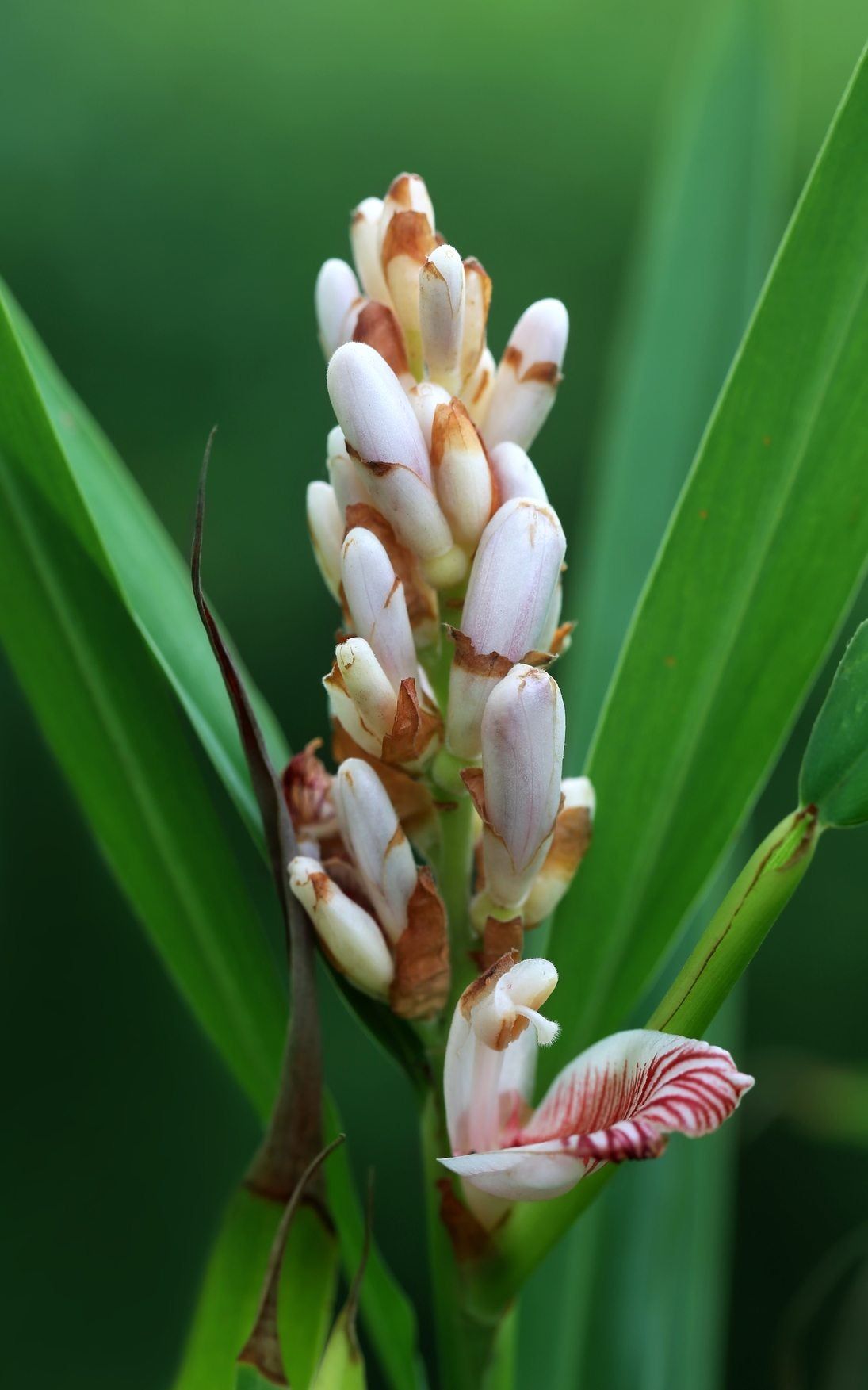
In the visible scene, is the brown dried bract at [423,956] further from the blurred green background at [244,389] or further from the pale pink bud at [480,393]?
the blurred green background at [244,389]

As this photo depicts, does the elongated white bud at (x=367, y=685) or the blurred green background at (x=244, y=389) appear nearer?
the elongated white bud at (x=367, y=685)

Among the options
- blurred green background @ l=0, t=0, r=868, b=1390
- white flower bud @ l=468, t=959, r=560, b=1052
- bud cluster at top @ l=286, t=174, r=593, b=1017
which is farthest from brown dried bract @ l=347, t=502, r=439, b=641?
blurred green background @ l=0, t=0, r=868, b=1390

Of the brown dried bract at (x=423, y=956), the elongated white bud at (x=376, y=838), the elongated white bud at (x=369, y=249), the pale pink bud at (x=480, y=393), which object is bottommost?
the brown dried bract at (x=423, y=956)

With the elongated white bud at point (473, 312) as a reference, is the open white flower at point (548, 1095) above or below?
below

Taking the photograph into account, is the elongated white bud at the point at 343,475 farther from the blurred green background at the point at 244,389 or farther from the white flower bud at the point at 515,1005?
the blurred green background at the point at 244,389

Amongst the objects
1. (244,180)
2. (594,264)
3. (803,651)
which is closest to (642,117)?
(594,264)

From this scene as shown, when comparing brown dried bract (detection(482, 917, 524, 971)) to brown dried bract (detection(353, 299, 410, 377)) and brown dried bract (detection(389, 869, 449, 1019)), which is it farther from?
brown dried bract (detection(353, 299, 410, 377))

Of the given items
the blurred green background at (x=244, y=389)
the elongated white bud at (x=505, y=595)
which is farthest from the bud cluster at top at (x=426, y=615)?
the blurred green background at (x=244, y=389)

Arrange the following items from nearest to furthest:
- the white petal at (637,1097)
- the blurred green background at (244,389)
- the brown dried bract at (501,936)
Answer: the white petal at (637,1097)
the brown dried bract at (501,936)
the blurred green background at (244,389)

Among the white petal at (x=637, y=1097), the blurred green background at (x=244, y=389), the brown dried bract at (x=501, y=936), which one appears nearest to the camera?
the white petal at (x=637, y=1097)
